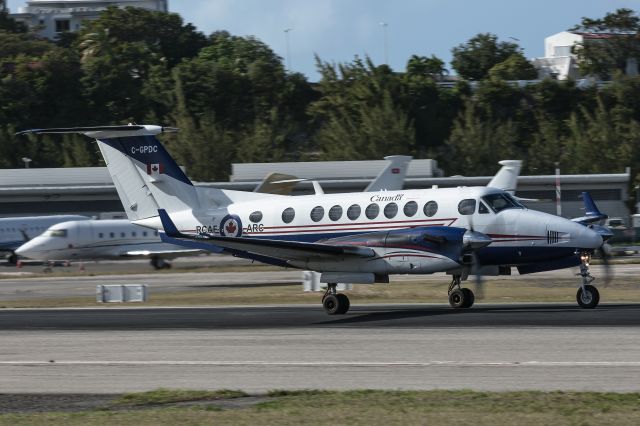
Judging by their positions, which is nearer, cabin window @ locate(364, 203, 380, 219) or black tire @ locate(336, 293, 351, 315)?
black tire @ locate(336, 293, 351, 315)

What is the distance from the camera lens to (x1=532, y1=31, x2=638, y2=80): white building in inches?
4545

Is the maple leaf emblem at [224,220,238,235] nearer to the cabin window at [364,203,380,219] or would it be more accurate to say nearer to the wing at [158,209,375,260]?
the wing at [158,209,375,260]

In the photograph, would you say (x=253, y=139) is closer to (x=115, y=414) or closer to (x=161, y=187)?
(x=161, y=187)

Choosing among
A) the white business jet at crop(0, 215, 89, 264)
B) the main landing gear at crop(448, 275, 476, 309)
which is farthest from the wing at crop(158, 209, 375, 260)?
the white business jet at crop(0, 215, 89, 264)

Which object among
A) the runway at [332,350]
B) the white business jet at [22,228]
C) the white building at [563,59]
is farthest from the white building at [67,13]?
the runway at [332,350]

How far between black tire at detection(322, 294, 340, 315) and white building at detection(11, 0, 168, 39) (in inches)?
6118

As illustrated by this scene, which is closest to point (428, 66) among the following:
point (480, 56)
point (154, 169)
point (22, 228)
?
point (480, 56)

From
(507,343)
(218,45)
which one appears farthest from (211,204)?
(218,45)

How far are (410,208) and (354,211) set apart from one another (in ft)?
5.00

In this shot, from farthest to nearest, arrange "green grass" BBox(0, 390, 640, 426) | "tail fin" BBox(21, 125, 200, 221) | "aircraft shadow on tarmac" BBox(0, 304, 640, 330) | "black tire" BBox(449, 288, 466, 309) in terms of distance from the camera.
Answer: "tail fin" BBox(21, 125, 200, 221), "black tire" BBox(449, 288, 466, 309), "aircraft shadow on tarmac" BBox(0, 304, 640, 330), "green grass" BBox(0, 390, 640, 426)

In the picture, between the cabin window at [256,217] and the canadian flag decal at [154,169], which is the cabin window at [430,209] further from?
the canadian flag decal at [154,169]

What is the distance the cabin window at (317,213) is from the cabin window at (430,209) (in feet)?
9.28

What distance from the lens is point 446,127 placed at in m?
97.1

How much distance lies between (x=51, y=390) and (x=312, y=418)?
4660 millimetres
